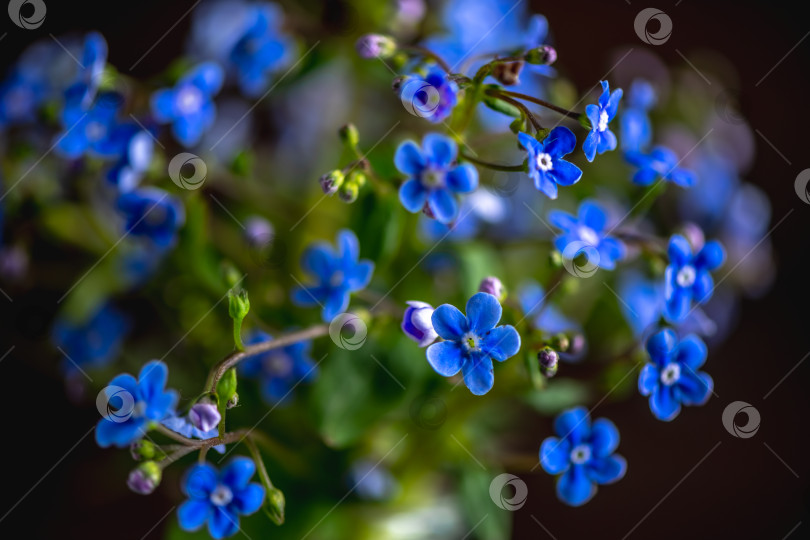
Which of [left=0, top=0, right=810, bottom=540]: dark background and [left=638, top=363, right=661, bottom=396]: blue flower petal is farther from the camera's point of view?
[left=0, top=0, right=810, bottom=540]: dark background

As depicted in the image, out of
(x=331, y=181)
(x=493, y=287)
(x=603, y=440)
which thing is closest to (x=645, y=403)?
(x=603, y=440)

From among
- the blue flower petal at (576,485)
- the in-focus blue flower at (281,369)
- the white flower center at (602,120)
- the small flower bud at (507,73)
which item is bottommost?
the in-focus blue flower at (281,369)

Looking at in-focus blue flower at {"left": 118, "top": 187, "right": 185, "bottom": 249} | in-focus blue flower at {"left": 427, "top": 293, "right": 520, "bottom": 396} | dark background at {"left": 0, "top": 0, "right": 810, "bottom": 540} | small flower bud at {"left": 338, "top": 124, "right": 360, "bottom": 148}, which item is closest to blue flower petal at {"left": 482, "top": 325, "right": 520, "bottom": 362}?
in-focus blue flower at {"left": 427, "top": 293, "right": 520, "bottom": 396}

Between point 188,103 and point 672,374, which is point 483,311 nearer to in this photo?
point 672,374

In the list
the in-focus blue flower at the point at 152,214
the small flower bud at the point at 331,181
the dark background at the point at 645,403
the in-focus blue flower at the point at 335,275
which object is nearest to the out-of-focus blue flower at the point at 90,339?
the dark background at the point at 645,403

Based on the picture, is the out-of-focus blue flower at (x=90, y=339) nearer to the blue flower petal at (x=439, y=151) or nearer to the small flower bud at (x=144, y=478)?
the small flower bud at (x=144, y=478)

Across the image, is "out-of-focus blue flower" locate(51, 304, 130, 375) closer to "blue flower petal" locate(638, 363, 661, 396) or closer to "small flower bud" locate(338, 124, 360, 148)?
"small flower bud" locate(338, 124, 360, 148)
